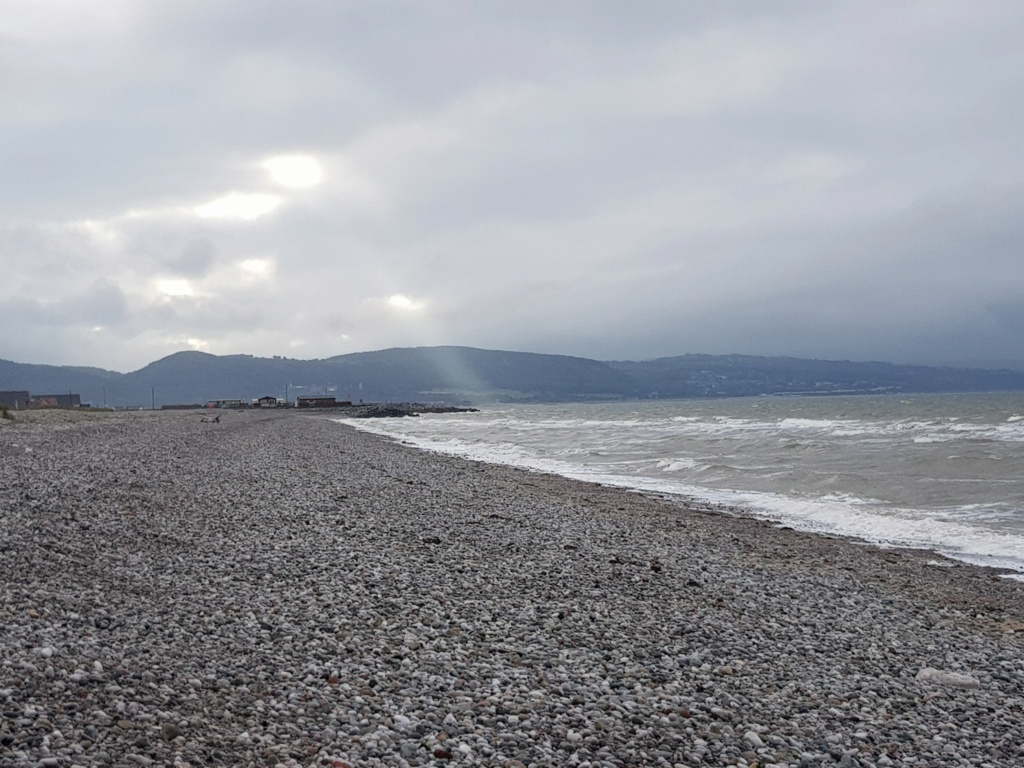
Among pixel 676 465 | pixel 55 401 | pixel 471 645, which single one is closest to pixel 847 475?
pixel 676 465

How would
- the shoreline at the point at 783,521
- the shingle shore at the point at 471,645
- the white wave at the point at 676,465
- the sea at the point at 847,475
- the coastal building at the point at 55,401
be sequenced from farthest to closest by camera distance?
1. the coastal building at the point at 55,401
2. the white wave at the point at 676,465
3. the sea at the point at 847,475
4. the shoreline at the point at 783,521
5. the shingle shore at the point at 471,645

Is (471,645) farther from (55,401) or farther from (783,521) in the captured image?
(55,401)

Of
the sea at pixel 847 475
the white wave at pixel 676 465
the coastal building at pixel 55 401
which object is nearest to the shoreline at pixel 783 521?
the sea at pixel 847 475

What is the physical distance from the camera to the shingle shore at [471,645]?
427 cm

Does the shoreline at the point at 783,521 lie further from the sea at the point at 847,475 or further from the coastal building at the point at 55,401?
the coastal building at the point at 55,401

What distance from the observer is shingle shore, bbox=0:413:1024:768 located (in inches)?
168

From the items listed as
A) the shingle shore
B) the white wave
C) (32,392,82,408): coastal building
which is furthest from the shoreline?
(32,392,82,408): coastal building

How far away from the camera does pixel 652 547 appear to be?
10.8m

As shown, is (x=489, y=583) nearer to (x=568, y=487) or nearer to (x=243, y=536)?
(x=243, y=536)

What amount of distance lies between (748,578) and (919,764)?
461cm

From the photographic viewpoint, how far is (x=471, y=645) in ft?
19.5

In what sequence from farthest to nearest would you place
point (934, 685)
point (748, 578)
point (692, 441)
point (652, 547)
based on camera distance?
point (692, 441)
point (652, 547)
point (748, 578)
point (934, 685)

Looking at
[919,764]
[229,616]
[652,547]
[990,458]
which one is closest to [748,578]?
[652,547]

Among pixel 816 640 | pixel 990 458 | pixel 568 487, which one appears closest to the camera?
pixel 816 640
